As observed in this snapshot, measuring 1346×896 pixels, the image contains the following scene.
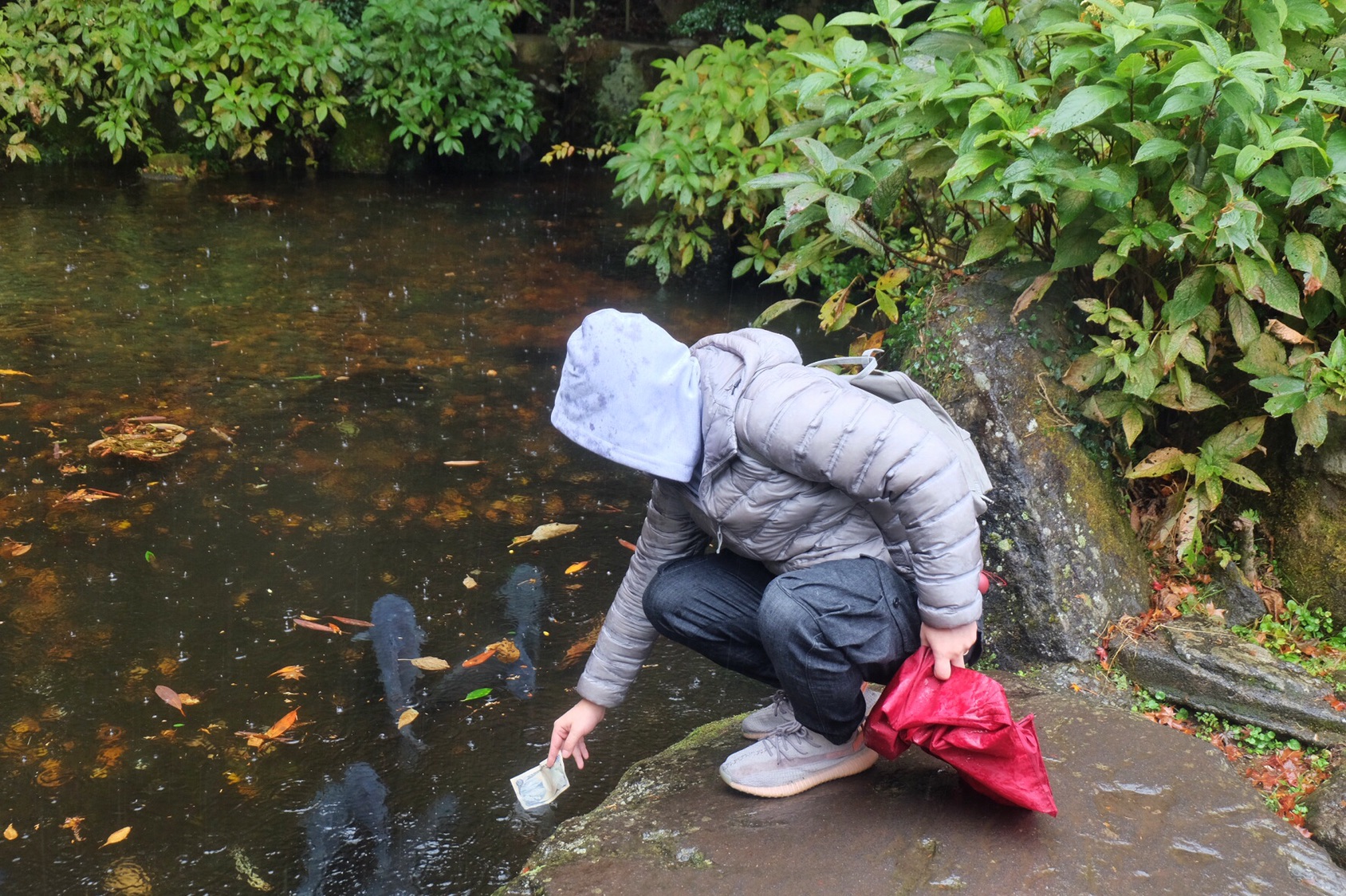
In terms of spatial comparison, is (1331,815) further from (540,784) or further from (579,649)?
(579,649)

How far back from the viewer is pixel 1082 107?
2.63m

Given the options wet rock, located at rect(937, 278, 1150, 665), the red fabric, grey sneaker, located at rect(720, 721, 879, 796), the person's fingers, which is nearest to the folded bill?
grey sneaker, located at rect(720, 721, 879, 796)

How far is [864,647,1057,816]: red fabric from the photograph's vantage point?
6.67ft

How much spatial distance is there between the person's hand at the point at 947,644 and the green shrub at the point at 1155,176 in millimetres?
1138

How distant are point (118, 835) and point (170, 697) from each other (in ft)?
1.77

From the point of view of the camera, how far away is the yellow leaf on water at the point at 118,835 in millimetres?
2570

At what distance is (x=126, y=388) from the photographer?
4910mm

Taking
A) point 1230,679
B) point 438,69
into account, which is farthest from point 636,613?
point 438,69

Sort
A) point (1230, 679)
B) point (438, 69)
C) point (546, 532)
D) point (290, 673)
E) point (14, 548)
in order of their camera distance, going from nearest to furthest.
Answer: point (1230, 679), point (290, 673), point (14, 548), point (546, 532), point (438, 69)

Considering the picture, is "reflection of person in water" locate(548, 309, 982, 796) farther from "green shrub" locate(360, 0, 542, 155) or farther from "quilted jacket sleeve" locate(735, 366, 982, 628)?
"green shrub" locate(360, 0, 542, 155)

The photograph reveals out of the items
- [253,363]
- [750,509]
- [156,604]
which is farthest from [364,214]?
[750,509]

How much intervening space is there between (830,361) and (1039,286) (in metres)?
0.97

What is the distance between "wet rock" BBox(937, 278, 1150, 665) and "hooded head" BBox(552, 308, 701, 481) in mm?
1295

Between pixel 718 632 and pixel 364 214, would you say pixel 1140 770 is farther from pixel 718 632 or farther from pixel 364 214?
pixel 364 214
